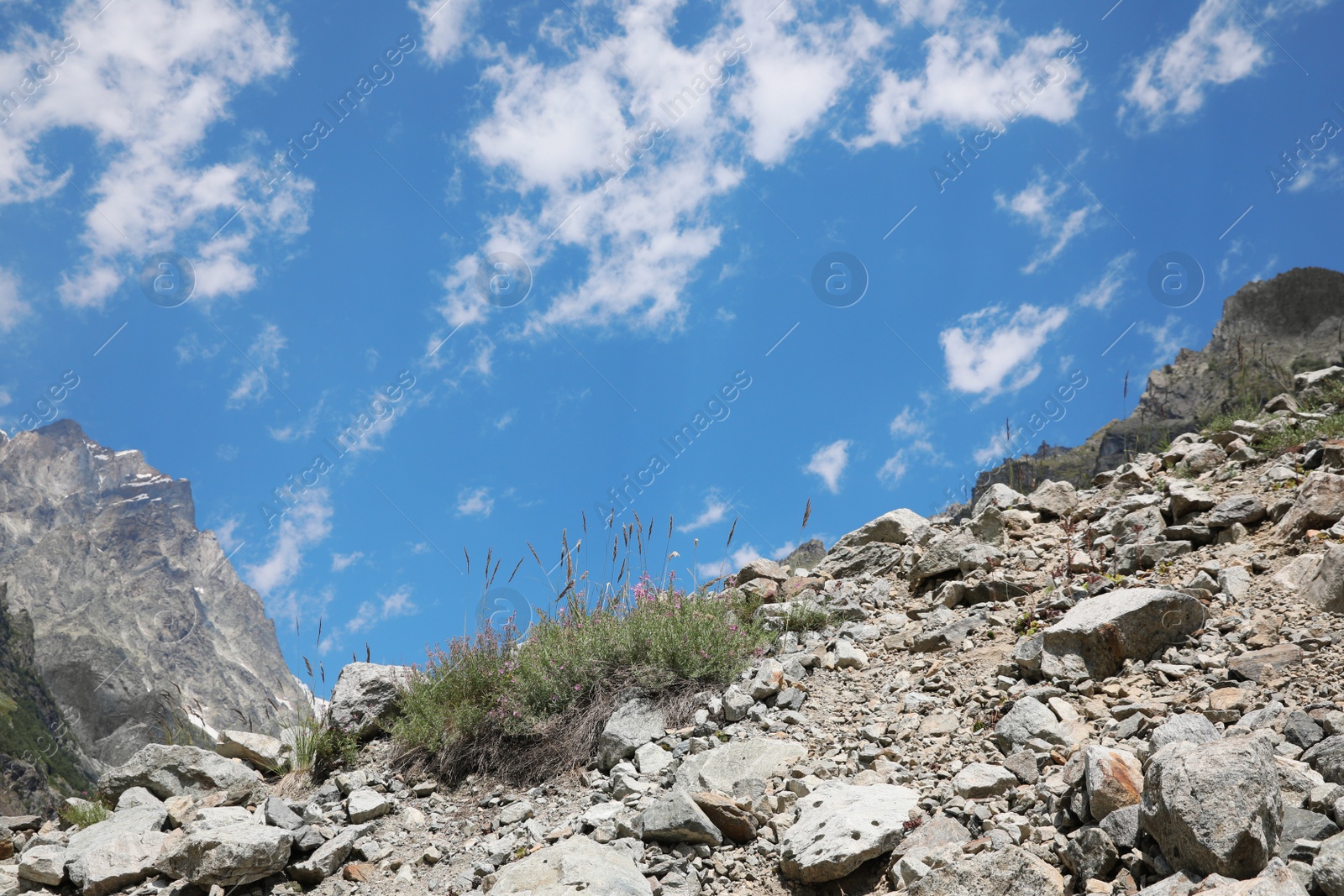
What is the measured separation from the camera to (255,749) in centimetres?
798

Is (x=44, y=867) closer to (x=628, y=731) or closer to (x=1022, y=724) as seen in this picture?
(x=628, y=731)

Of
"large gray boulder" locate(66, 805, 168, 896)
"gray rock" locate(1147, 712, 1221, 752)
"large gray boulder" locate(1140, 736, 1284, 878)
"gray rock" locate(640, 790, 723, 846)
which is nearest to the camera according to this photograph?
"large gray boulder" locate(1140, 736, 1284, 878)

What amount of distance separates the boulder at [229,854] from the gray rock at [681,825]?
285 cm

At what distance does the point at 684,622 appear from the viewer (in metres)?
7.08

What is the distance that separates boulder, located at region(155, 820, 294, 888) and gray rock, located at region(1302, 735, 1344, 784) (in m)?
6.41

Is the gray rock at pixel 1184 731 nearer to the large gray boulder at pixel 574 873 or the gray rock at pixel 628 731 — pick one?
the large gray boulder at pixel 574 873

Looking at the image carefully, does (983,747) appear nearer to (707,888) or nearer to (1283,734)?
(1283,734)

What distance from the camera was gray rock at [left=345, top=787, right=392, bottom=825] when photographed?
6141 millimetres

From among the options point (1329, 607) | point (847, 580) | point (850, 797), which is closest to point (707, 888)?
point (850, 797)

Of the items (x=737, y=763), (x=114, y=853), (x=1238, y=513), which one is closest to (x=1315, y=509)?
(x=1238, y=513)

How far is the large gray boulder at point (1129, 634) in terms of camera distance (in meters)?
5.21

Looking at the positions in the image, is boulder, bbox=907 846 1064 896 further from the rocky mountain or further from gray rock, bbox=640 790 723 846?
the rocky mountain

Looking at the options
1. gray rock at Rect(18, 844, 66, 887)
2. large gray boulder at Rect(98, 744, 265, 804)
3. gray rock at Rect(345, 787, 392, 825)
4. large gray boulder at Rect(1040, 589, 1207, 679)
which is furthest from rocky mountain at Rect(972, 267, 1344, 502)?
gray rock at Rect(18, 844, 66, 887)

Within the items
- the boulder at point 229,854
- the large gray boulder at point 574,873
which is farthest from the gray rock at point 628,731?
the boulder at point 229,854
